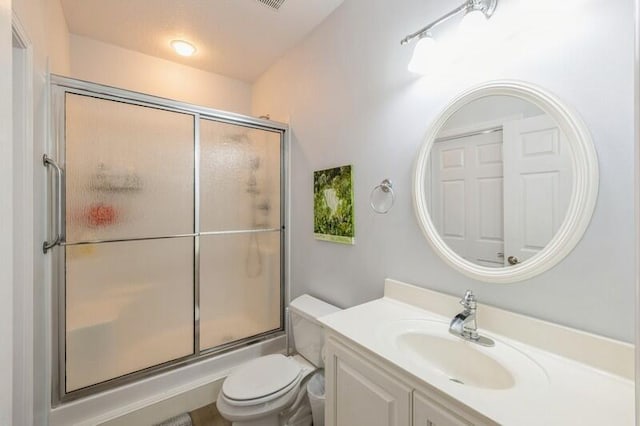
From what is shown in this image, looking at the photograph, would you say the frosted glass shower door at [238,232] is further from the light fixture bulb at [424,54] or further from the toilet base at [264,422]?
the light fixture bulb at [424,54]

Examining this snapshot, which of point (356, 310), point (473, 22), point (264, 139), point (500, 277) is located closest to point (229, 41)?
point (264, 139)

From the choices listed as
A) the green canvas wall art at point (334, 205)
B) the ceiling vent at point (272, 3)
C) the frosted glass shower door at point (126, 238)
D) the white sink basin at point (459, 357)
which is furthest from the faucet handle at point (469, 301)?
the ceiling vent at point (272, 3)

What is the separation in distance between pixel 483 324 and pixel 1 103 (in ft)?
5.31

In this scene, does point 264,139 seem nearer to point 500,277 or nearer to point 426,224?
point 426,224

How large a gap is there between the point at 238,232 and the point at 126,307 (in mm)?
854

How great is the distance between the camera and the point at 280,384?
147 centimetres

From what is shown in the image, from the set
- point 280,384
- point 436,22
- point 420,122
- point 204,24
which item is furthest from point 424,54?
point 280,384

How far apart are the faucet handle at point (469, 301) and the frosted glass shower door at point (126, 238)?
5.68ft

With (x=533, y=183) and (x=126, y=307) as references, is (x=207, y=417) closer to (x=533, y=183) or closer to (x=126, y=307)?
(x=126, y=307)

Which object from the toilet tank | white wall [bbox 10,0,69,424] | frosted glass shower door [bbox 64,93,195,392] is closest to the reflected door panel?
frosted glass shower door [bbox 64,93,195,392]

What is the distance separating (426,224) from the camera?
1282mm

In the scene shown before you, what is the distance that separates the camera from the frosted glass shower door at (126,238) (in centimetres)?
156

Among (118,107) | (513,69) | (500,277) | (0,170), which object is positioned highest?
(118,107)

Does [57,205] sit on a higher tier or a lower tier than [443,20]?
lower
